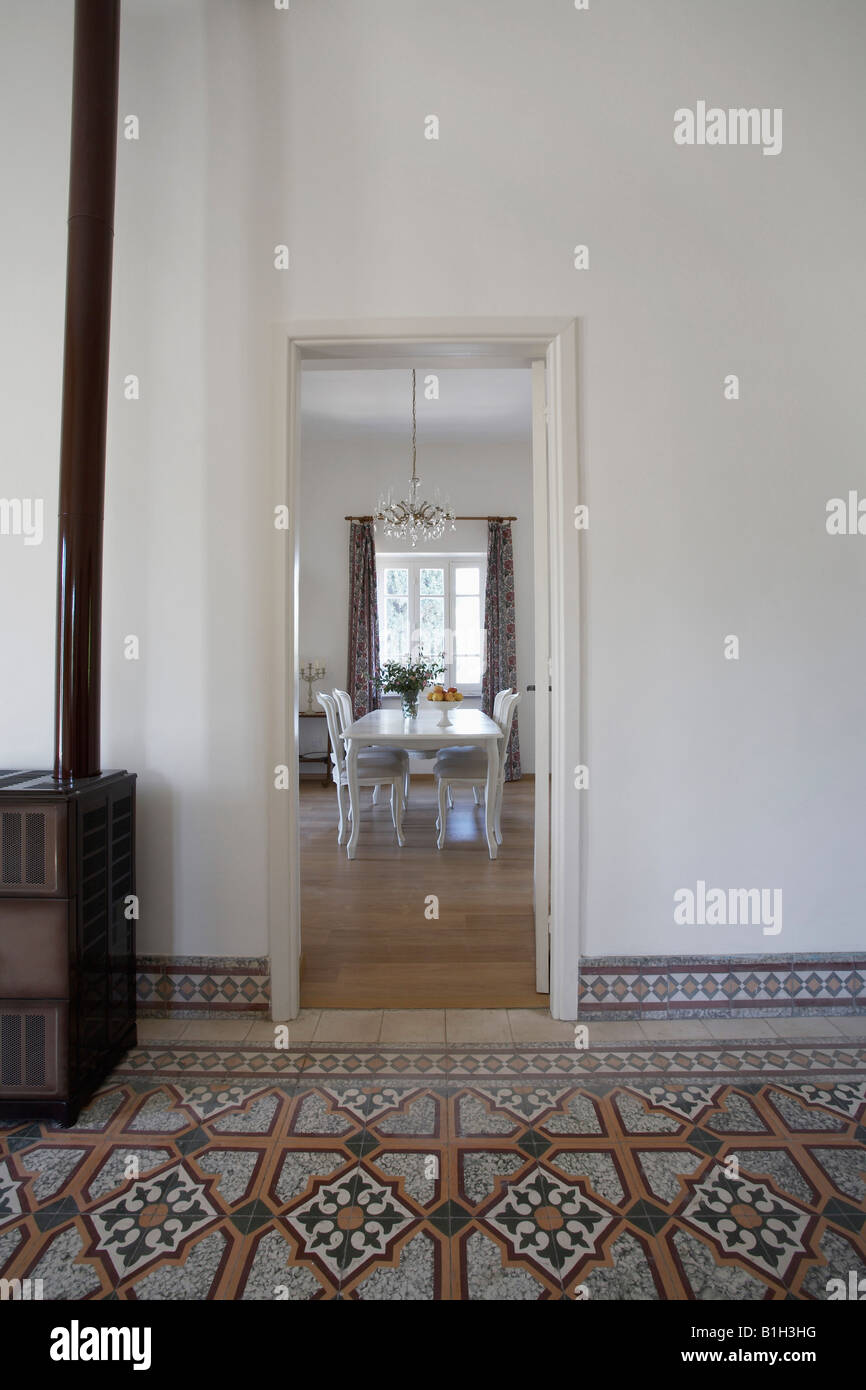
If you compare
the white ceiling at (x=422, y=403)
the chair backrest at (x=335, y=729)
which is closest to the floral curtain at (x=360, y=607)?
the white ceiling at (x=422, y=403)

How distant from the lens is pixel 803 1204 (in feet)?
5.00

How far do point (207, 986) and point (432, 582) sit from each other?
561cm

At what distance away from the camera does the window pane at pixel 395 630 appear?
741 centimetres

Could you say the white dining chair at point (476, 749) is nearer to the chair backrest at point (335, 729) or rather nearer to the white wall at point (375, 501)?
the chair backrest at point (335, 729)

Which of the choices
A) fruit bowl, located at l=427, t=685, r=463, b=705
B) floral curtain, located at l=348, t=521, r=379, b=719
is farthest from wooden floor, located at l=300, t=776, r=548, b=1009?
floral curtain, located at l=348, t=521, r=379, b=719

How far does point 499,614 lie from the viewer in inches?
285

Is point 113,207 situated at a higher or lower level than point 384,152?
lower

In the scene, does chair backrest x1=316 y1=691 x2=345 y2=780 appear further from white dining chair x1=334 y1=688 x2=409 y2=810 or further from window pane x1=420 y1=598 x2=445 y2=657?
window pane x1=420 y1=598 x2=445 y2=657

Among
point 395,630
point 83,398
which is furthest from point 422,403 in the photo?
point 83,398

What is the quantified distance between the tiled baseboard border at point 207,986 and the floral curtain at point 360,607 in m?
4.87

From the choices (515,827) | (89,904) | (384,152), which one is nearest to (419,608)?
(515,827)

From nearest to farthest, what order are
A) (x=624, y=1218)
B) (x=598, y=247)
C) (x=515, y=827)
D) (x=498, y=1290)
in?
(x=498, y=1290) → (x=624, y=1218) → (x=598, y=247) → (x=515, y=827)

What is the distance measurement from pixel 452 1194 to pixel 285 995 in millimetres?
951
